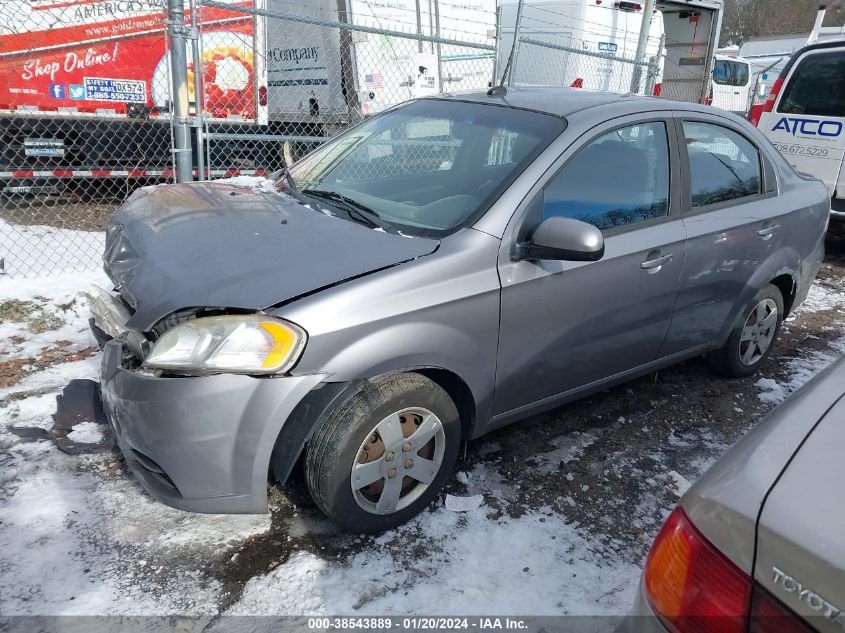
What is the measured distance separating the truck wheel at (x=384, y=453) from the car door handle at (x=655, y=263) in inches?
46.7

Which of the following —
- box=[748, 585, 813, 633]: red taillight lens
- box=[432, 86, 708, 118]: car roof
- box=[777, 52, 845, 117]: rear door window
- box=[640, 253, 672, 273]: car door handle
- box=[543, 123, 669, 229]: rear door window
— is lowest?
box=[748, 585, 813, 633]: red taillight lens

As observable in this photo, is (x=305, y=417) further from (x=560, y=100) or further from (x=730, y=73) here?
(x=730, y=73)

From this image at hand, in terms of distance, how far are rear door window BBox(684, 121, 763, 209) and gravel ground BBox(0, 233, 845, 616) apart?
1291mm

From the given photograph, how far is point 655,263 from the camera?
10.4 feet

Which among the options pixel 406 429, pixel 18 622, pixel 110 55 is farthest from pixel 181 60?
pixel 18 622

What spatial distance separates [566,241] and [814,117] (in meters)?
6.22

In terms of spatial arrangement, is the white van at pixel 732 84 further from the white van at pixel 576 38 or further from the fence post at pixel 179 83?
the fence post at pixel 179 83

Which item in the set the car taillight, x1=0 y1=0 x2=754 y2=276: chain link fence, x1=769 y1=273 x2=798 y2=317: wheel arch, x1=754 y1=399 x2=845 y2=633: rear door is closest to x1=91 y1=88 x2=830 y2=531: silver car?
x1=769 y1=273 x2=798 y2=317: wheel arch

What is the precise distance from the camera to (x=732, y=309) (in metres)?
3.79

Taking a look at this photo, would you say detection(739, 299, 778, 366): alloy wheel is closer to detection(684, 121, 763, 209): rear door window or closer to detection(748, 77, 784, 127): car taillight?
detection(684, 121, 763, 209): rear door window

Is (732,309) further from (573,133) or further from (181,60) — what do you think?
(181,60)

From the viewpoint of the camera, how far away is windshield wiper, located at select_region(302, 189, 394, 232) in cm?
281

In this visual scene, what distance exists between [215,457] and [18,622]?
785 mm

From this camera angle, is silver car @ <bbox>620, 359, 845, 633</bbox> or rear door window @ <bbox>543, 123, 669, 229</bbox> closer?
silver car @ <bbox>620, 359, 845, 633</bbox>
